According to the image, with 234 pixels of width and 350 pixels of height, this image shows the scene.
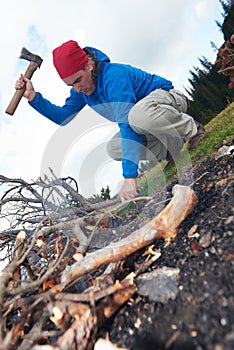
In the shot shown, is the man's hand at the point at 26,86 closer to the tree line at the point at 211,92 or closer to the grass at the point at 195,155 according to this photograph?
the grass at the point at 195,155

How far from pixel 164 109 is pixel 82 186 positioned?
3.69 feet

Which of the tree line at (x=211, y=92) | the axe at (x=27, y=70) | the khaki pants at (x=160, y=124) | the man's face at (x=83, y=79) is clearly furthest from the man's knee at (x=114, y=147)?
the tree line at (x=211, y=92)

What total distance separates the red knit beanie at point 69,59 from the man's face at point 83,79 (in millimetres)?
36

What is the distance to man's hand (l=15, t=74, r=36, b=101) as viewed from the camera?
293 centimetres

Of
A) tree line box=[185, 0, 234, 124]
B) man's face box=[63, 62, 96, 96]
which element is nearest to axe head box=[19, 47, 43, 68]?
man's face box=[63, 62, 96, 96]

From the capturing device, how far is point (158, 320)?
1.07 m

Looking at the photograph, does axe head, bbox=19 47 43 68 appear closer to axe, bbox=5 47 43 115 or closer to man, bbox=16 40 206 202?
axe, bbox=5 47 43 115

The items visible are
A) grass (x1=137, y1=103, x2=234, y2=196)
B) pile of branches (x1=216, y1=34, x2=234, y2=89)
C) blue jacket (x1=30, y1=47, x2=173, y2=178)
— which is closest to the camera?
blue jacket (x1=30, y1=47, x2=173, y2=178)

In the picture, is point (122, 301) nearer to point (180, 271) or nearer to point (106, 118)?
point (180, 271)

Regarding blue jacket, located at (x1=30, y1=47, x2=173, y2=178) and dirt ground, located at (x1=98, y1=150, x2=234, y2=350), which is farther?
blue jacket, located at (x1=30, y1=47, x2=173, y2=178)

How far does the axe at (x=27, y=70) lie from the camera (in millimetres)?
2910

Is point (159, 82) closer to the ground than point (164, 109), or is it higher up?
higher up

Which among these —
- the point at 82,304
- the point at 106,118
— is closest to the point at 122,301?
the point at 82,304

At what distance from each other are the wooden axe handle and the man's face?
1.54ft
